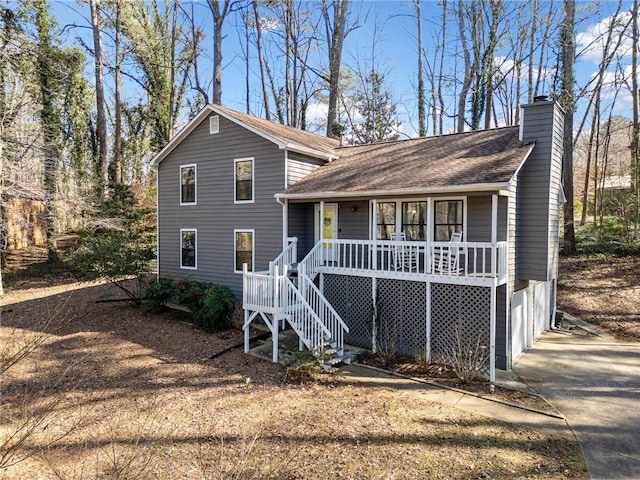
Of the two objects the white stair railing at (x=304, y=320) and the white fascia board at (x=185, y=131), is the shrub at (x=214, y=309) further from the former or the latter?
the white fascia board at (x=185, y=131)

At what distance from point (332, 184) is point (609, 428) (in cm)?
763

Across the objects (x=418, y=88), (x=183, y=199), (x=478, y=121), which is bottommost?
(x=183, y=199)

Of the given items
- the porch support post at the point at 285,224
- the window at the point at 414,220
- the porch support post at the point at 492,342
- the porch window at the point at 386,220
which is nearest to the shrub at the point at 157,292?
the porch support post at the point at 285,224

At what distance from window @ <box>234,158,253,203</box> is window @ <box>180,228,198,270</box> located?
2453 millimetres

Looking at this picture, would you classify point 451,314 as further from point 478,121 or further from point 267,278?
point 478,121

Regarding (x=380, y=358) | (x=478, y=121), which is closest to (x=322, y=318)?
(x=380, y=358)

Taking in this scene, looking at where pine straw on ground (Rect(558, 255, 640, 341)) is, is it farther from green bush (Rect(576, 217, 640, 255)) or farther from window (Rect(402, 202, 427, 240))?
window (Rect(402, 202, 427, 240))

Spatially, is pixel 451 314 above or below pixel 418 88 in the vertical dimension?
below

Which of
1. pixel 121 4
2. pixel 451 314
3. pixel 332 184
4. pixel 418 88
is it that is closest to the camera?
pixel 451 314

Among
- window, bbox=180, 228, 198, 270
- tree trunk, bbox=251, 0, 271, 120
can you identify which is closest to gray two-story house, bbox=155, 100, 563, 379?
window, bbox=180, 228, 198, 270

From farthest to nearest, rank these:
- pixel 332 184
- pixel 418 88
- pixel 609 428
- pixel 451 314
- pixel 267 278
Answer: pixel 418 88, pixel 332 184, pixel 267 278, pixel 451 314, pixel 609 428

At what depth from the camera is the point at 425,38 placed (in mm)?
25000

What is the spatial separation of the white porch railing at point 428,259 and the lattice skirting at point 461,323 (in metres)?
0.41

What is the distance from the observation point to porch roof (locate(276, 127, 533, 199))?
841 cm
